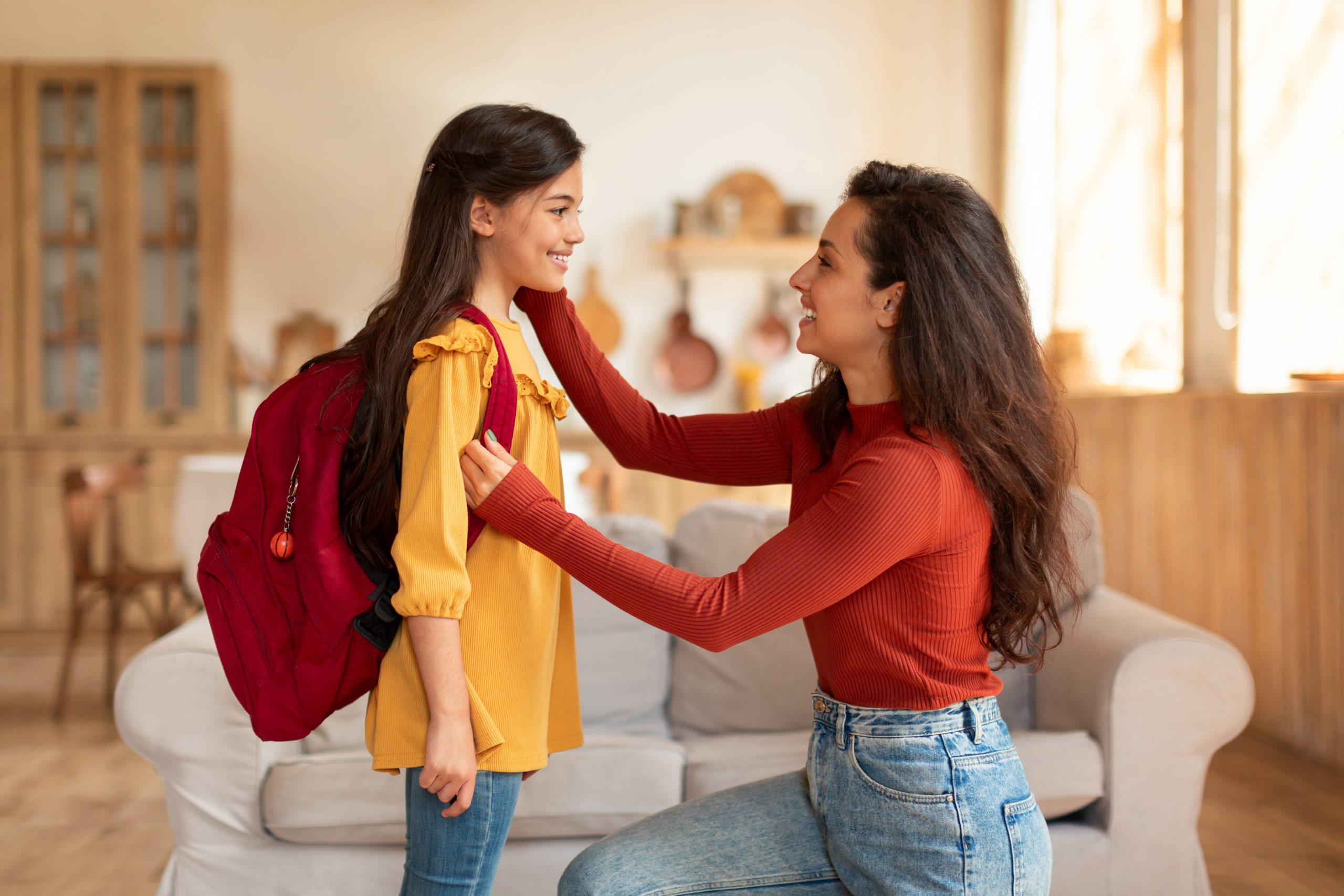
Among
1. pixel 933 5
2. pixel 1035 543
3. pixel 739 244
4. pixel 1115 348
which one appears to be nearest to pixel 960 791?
pixel 1035 543

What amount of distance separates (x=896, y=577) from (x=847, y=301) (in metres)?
0.35

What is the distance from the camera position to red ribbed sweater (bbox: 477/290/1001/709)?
1.18 m

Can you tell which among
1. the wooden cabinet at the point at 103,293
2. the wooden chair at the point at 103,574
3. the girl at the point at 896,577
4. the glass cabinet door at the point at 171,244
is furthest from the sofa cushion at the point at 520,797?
the glass cabinet door at the point at 171,244

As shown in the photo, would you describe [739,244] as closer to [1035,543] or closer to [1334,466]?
[1334,466]

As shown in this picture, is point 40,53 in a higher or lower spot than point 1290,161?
higher

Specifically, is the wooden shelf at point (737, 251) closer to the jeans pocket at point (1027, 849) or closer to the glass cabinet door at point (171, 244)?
the glass cabinet door at point (171, 244)

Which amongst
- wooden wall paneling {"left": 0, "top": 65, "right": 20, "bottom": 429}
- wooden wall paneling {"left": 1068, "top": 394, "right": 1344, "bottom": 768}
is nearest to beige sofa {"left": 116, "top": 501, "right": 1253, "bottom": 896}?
wooden wall paneling {"left": 1068, "top": 394, "right": 1344, "bottom": 768}

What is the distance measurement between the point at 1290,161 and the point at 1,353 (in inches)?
217

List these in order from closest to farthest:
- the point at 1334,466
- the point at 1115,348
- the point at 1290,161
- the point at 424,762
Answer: the point at 424,762 < the point at 1334,466 < the point at 1290,161 < the point at 1115,348

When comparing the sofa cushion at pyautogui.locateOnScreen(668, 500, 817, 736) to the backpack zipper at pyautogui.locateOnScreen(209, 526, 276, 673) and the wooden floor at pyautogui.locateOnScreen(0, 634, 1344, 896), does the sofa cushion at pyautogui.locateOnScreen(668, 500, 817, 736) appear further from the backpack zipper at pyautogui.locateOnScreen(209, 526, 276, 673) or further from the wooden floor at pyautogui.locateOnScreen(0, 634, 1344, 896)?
the backpack zipper at pyautogui.locateOnScreen(209, 526, 276, 673)

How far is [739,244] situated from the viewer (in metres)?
5.16

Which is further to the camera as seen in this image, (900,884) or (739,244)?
(739,244)

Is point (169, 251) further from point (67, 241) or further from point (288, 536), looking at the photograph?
point (288, 536)

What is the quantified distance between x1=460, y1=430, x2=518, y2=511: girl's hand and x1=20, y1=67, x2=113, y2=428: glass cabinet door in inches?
185
